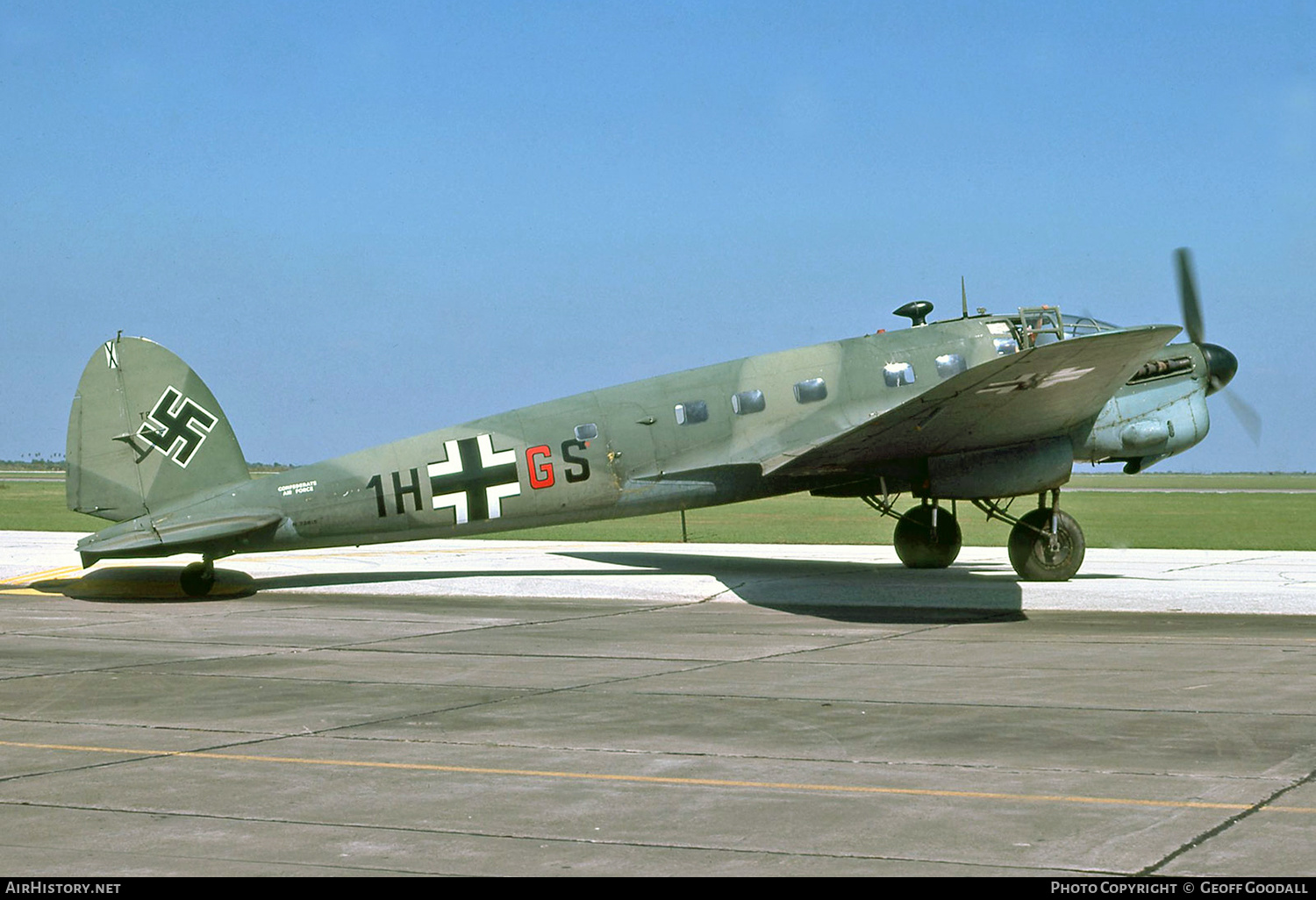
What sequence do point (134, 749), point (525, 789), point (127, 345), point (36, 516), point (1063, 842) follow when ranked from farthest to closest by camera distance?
point (36, 516) → point (127, 345) → point (134, 749) → point (525, 789) → point (1063, 842)

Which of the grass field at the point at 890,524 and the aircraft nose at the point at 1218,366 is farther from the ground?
the aircraft nose at the point at 1218,366

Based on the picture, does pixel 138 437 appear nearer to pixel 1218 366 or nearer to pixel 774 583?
pixel 774 583

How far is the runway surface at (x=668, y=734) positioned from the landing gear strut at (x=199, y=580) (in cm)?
77

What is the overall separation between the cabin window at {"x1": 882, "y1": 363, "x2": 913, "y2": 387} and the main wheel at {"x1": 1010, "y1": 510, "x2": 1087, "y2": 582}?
2962mm

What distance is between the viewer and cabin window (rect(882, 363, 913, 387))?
21.7 meters

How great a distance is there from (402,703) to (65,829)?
430cm

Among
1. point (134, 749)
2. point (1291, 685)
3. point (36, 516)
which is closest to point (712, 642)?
point (1291, 685)

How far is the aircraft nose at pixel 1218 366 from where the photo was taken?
71.6 feet

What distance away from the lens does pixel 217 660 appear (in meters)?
13.7

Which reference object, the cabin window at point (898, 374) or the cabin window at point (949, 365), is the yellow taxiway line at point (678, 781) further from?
the cabin window at point (949, 365)

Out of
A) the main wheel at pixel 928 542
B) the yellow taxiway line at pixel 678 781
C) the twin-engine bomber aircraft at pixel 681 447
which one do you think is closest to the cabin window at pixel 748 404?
the twin-engine bomber aircraft at pixel 681 447

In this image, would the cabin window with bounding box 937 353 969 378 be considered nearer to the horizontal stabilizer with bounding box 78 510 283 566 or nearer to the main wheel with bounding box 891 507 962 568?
the main wheel with bounding box 891 507 962 568

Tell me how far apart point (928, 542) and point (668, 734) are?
15.0 metres
